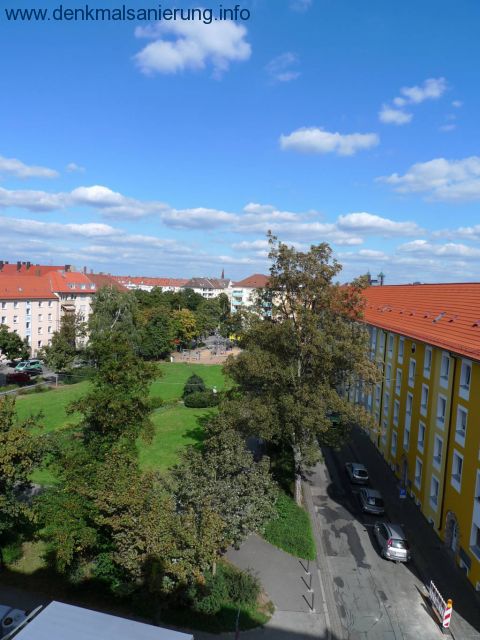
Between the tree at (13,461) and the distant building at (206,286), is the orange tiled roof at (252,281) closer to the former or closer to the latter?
the distant building at (206,286)

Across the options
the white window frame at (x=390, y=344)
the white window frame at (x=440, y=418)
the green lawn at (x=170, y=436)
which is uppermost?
A: the white window frame at (x=390, y=344)

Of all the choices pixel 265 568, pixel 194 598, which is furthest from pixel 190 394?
pixel 194 598

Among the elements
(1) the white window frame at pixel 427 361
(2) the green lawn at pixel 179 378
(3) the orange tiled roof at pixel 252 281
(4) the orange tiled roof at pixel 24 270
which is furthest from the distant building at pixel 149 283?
(1) the white window frame at pixel 427 361

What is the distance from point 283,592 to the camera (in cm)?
1758

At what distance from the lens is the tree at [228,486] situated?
16.1m

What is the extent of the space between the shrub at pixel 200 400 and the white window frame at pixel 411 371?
840 inches

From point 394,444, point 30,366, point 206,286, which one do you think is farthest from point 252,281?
point 394,444

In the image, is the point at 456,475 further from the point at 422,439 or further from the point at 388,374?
the point at 388,374

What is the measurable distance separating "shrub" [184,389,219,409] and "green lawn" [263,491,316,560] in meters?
22.8

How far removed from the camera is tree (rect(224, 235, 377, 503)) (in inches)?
898

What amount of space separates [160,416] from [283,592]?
26.2 meters

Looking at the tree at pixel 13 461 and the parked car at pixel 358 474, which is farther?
the parked car at pixel 358 474

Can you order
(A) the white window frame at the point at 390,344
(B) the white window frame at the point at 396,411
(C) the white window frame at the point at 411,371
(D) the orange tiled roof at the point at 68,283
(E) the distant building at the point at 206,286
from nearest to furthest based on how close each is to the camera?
1. (C) the white window frame at the point at 411,371
2. (B) the white window frame at the point at 396,411
3. (A) the white window frame at the point at 390,344
4. (D) the orange tiled roof at the point at 68,283
5. (E) the distant building at the point at 206,286

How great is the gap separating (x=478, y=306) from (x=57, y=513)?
71.3 feet
